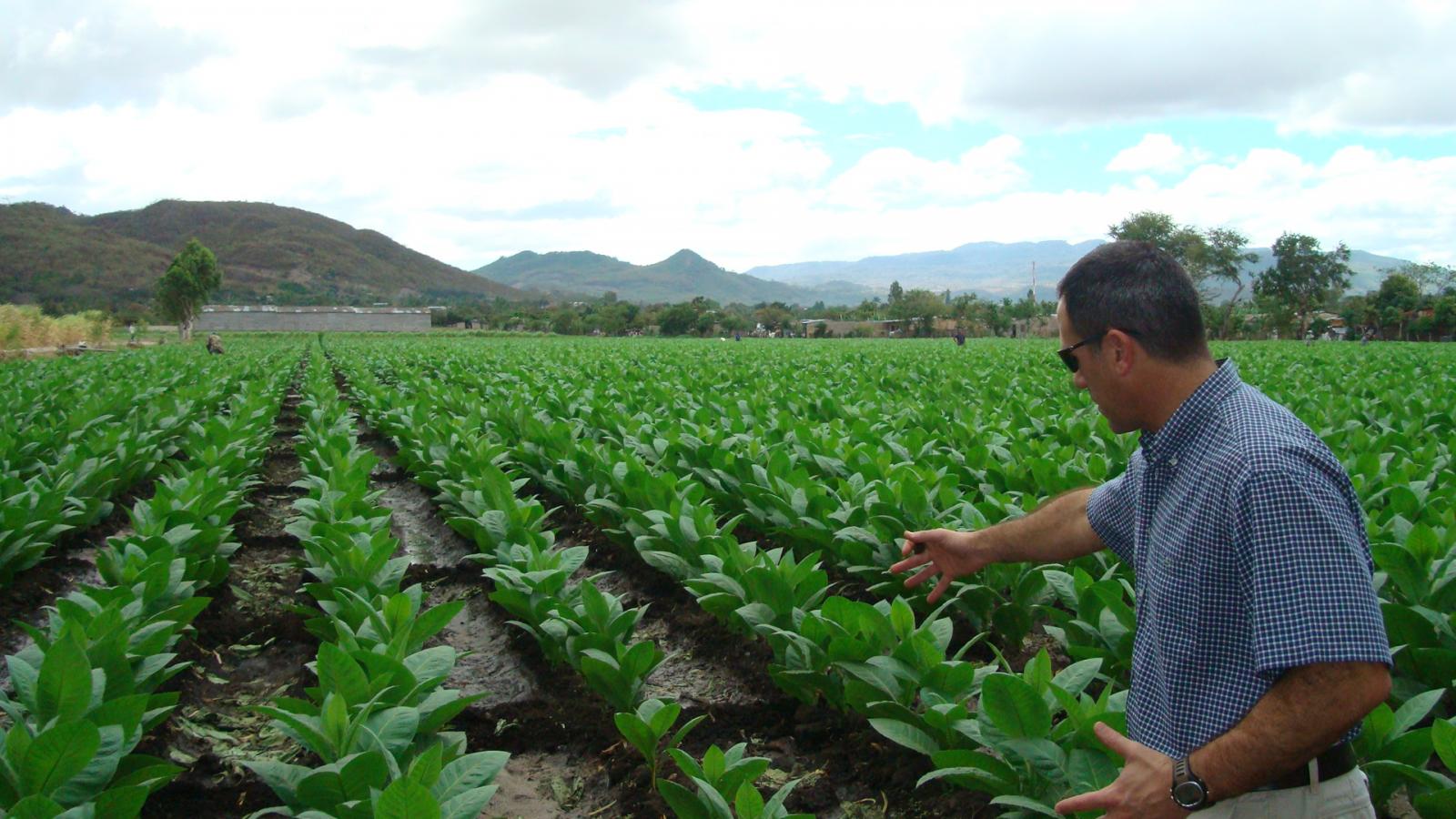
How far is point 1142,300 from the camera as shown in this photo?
1.91m

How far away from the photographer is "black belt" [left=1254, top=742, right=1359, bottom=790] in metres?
1.82

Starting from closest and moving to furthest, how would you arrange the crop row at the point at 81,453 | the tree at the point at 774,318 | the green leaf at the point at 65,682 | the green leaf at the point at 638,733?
the green leaf at the point at 65,682 < the green leaf at the point at 638,733 < the crop row at the point at 81,453 < the tree at the point at 774,318

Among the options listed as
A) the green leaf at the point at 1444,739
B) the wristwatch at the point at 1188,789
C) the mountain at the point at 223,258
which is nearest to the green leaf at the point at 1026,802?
the wristwatch at the point at 1188,789

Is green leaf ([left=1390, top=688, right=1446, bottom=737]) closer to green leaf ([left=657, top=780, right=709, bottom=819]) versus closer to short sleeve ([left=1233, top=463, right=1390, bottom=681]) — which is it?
short sleeve ([left=1233, top=463, right=1390, bottom=681])

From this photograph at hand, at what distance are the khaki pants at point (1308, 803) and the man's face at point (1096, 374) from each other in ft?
2.36

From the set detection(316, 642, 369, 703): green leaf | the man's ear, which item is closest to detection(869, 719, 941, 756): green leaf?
the man's ear

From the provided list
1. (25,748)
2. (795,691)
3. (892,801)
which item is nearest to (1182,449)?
(892,801)

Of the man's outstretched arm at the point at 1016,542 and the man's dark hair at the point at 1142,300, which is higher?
the man's dark hair at the point at 1142,300

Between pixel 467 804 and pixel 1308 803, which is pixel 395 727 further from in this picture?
pixel 1308 803

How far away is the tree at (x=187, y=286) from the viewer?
67062mm

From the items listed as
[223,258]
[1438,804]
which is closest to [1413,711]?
[1438,804]

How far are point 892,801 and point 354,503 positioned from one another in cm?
364

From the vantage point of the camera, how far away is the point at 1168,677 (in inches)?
76.7

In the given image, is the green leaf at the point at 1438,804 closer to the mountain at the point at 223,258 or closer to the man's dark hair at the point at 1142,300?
the man's dark hair at the point at 1142,300
